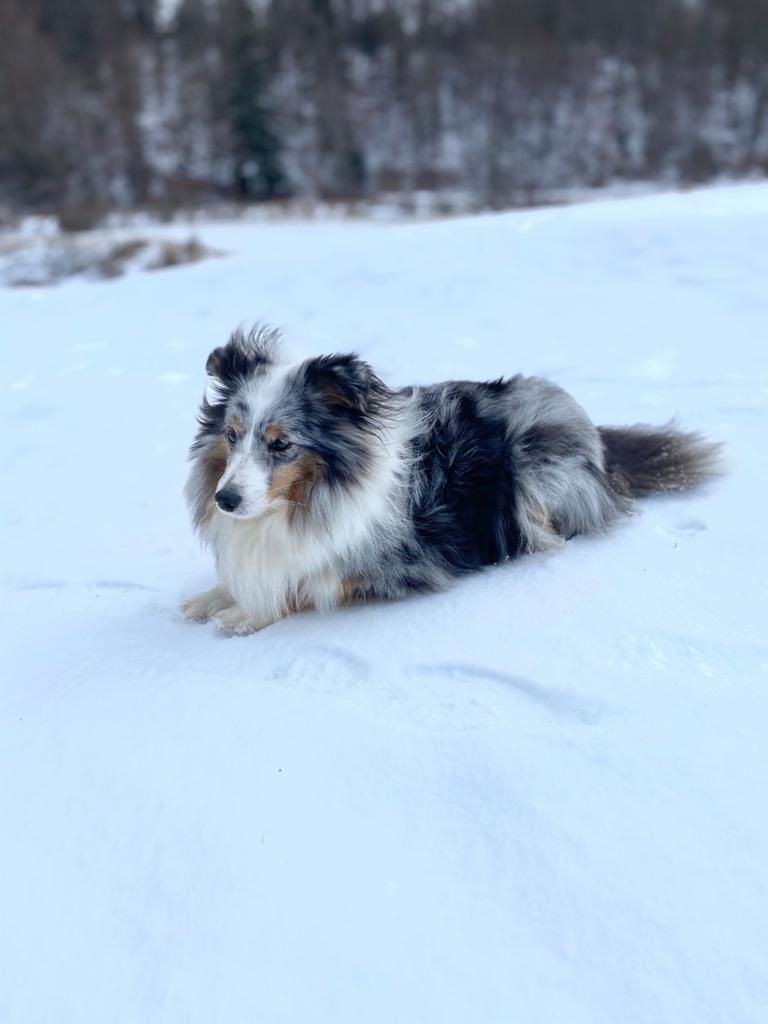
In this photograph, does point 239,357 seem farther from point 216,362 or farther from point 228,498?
point 228,498

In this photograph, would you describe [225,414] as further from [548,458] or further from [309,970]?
[309,970]

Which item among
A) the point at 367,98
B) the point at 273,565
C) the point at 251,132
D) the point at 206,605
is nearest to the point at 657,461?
the point at 273,565

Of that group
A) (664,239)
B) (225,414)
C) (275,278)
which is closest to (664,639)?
(225,414)

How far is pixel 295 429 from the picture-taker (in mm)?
3234

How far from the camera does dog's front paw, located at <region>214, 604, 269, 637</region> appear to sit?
3.43 m

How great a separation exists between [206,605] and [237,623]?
10.2 inches

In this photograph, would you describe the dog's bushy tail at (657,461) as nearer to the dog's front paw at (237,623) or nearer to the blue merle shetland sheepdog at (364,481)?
the blue merle shetland sheepdog at (364,481)

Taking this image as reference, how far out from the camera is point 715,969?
1657 mm

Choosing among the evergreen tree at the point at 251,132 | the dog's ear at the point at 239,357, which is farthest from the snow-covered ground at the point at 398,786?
the evergreen tree at the point at 251,132

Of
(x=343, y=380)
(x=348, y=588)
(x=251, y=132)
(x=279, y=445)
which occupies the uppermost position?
(x=251, y=132)

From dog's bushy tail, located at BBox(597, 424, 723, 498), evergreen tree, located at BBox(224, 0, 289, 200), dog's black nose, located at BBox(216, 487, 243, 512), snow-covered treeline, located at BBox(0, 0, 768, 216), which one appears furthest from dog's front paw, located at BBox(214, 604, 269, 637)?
evergreen tree, located at BBox(224, 0, 289, 200)

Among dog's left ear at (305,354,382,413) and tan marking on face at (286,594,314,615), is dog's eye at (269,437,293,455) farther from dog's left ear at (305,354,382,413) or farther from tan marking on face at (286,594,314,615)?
tan marking on face at (286,594,314,615)

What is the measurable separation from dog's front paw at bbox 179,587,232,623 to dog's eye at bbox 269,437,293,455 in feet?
2.56

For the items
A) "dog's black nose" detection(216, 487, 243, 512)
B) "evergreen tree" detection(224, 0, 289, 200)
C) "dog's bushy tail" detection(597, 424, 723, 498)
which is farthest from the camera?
"evergreen tree" detection(224, 0, 289, 200)
